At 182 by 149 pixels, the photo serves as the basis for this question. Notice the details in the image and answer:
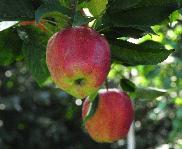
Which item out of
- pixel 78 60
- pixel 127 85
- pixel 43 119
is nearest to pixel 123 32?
pixel 78 60

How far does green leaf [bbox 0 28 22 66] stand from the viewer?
1219mm

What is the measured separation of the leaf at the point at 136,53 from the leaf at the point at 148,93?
1.47ft

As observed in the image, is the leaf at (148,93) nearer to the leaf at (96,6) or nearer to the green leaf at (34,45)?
the green leaf at (34,45)

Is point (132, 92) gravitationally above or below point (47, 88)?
above

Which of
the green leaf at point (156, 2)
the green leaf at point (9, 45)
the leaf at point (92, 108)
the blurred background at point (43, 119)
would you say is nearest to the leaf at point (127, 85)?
the leaf at point (92, 108)

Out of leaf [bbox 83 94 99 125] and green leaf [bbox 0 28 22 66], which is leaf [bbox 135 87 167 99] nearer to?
leaf [bbox 83 94 99 125]

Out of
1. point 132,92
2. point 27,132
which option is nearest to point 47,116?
point 27,132

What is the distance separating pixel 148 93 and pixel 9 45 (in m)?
0.52

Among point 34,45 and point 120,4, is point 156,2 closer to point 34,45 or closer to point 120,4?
point 120,4

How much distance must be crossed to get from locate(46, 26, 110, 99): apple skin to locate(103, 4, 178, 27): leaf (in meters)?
0.05

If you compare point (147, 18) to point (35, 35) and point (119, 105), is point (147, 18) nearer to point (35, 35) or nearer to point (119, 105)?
point (35, 35)

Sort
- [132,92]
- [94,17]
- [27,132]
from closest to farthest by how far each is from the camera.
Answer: [94,17] → [132,92] → [27,132]

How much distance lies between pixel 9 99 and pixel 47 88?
0.67 meters

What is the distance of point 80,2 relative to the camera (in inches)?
40.9
